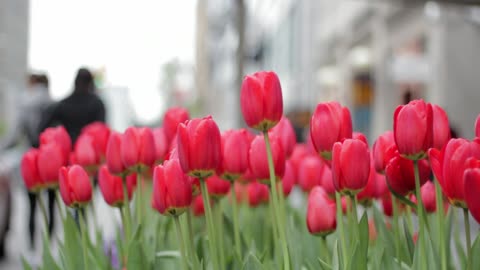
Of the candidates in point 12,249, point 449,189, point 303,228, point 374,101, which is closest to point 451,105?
point 374,101

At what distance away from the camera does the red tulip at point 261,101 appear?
1.36 m

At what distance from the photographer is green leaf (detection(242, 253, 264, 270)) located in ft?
4.22

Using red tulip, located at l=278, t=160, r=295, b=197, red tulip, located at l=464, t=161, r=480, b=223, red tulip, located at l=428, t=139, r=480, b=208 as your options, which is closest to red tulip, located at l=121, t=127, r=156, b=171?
red tulip, located at l=278, t=160, r=295, b=197

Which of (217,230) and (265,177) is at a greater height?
(265,177)

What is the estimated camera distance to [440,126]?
55.4 inches

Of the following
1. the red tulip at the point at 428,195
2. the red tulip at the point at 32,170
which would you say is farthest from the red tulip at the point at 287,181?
the red tulip at the point at 32,170

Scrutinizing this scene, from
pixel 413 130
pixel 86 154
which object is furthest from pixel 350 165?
pixel 86 154

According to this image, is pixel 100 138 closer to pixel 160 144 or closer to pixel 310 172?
pixel 160 144

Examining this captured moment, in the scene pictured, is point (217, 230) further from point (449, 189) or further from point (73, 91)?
point (73, 91)

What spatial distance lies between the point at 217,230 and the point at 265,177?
0.18 m

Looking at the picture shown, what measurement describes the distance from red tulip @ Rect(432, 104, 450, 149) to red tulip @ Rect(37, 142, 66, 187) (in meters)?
0.97

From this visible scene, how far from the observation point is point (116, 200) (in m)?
1.78

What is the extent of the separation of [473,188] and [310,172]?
1.30 meters

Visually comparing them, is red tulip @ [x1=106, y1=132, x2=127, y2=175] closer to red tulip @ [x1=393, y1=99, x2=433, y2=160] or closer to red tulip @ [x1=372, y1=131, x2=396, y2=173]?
red tulip @ [x1=372, y1=131, x2=396, y2=173]
